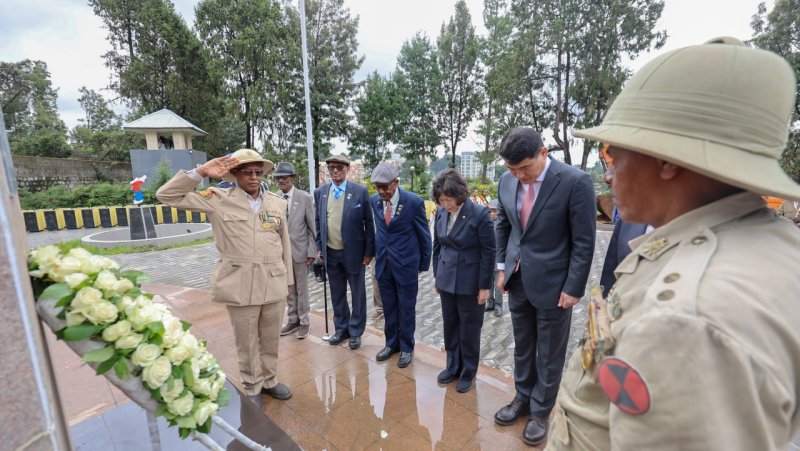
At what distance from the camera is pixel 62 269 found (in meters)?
1.15

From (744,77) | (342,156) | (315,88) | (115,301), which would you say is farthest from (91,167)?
(744,77)

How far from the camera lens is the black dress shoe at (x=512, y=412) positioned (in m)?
2.64

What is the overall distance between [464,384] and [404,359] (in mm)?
688

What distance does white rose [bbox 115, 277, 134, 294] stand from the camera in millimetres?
1261

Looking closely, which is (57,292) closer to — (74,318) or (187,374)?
(74,318)

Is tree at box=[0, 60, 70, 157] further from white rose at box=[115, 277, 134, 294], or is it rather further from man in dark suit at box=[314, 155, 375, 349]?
white rose at box=[115, 277, 134, 294]

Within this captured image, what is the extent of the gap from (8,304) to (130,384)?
1.69 ft

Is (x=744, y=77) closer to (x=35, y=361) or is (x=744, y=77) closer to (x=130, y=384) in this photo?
(x=35, y=361)

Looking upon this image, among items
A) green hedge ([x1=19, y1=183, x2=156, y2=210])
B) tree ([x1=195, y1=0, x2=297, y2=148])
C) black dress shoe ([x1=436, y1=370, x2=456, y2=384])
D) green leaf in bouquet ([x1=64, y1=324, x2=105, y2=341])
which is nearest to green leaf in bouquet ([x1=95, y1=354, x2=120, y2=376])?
green leaf in bouquet ([x1=64, y1=324, x2=105, y2=341])

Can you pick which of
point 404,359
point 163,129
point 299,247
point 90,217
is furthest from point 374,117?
point 404,359

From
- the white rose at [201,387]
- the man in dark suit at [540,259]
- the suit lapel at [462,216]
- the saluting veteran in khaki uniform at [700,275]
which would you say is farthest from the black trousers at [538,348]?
the white rose at [201,387]

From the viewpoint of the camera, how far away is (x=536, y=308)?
100 inches

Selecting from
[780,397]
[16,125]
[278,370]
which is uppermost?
[16,125]

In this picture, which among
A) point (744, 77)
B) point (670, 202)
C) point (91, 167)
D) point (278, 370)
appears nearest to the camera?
point (744, 77)
